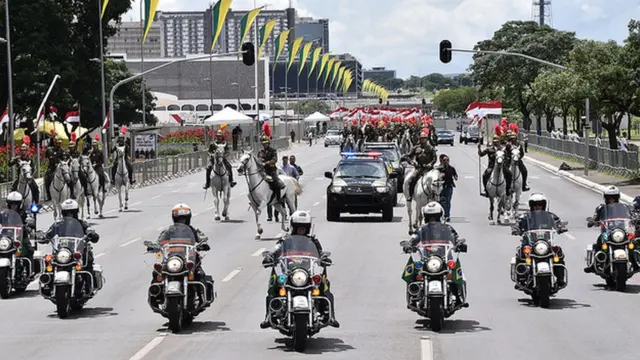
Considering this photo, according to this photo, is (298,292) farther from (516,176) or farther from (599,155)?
(599,155)

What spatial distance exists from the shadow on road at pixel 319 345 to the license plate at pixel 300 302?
0.63 m

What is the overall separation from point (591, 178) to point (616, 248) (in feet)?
128

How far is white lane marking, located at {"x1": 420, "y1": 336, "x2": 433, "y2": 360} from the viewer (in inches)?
555

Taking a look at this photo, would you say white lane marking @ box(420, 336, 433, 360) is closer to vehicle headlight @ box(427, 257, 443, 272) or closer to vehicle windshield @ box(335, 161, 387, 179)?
vehicle headlight @ box(427, 257, 443, 272)

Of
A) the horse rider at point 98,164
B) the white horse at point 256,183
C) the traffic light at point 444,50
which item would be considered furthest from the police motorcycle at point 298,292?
the traffic light at point 444,50

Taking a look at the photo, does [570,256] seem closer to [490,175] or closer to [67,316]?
[490,175]

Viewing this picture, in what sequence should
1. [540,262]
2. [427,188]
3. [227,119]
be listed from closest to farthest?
[540,262]
[427,188]
[227,119]

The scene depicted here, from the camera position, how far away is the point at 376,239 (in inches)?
1192

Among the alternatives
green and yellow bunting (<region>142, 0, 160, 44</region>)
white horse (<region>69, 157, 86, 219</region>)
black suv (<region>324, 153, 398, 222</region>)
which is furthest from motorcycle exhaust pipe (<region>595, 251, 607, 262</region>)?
green and yellow bunting (<region>142, 0, 160, 44</region>)

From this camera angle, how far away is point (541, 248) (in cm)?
1761

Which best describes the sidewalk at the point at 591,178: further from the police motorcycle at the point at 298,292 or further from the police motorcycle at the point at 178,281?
the police motorcycle at the point at 298,292

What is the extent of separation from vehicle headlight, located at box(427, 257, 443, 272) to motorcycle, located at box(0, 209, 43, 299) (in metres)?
7.00

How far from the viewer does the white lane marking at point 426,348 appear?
46.3 ft

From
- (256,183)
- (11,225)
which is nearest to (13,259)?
(11,225)
